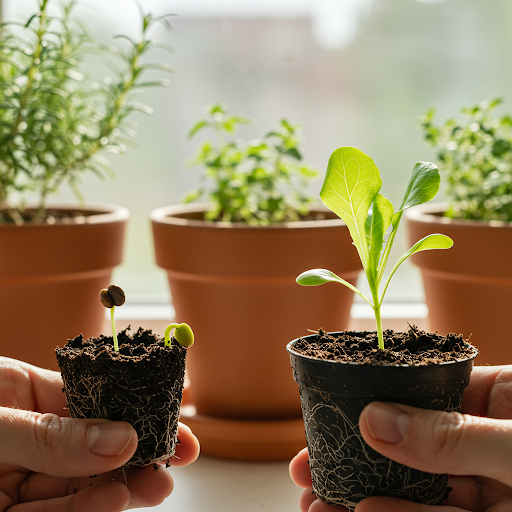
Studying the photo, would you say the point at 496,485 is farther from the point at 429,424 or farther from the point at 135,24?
the point at 135,24

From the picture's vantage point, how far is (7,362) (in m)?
0.85

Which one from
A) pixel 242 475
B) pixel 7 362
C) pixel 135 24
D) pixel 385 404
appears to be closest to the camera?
pixel 385 404

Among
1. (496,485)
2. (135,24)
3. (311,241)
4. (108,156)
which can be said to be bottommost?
(496,485)

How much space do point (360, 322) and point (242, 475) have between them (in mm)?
741

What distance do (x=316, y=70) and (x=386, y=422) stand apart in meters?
1.32

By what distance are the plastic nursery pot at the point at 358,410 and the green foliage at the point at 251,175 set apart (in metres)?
0.64

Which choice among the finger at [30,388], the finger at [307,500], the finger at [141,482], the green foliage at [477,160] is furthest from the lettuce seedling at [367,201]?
the green foliage at [477,160]

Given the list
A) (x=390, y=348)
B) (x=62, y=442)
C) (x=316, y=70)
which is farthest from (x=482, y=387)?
(x=316, y=70)

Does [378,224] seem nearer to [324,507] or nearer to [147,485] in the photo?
[324,507]

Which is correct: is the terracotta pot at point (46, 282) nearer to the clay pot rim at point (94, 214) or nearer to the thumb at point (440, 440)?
the clay pot rim at point (94, 214)

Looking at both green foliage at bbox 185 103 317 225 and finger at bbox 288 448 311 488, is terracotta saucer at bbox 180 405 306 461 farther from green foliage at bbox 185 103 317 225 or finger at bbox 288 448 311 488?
green foliage at bbox 185 103 317 225

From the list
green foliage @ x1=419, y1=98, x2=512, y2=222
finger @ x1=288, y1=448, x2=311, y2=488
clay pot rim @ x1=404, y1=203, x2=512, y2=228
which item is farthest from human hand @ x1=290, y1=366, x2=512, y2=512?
green foliage @ x1=419, y1=98, x2=512, y2=222

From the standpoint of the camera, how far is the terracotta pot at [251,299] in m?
1.06

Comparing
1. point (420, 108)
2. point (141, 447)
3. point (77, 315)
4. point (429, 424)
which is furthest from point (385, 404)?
point (420, 108)
